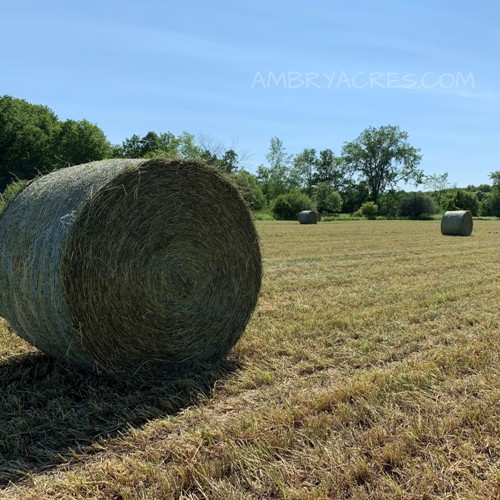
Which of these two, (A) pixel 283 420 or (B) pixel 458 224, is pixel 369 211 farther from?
(A) pixel 283 420

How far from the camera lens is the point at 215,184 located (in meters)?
4.45

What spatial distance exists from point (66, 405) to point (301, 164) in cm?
7820

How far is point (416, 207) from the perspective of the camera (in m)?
61.2

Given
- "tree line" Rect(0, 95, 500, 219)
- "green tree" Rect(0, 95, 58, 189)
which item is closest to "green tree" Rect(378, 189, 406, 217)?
"tree line" Rect(0, 95, 500, 219)

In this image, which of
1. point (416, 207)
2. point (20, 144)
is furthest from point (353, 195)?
point (20, 144)

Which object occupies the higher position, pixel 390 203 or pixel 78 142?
pixel 78 142

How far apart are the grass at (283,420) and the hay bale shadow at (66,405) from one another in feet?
0.04

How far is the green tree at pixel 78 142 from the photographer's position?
169ft

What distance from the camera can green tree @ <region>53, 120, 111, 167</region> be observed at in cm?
5153

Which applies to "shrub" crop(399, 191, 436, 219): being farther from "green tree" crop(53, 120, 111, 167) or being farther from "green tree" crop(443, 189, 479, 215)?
"green tree" crop(53, 120, 111, 167)

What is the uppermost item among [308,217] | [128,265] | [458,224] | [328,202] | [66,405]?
[328,202]

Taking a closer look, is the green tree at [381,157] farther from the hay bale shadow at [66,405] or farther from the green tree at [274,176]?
the hay bale shadow at [66,405]

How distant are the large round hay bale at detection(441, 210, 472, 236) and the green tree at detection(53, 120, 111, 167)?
39.5 metres

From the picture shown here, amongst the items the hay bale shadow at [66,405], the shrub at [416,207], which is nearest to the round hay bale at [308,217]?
the shrub at [416,207]
